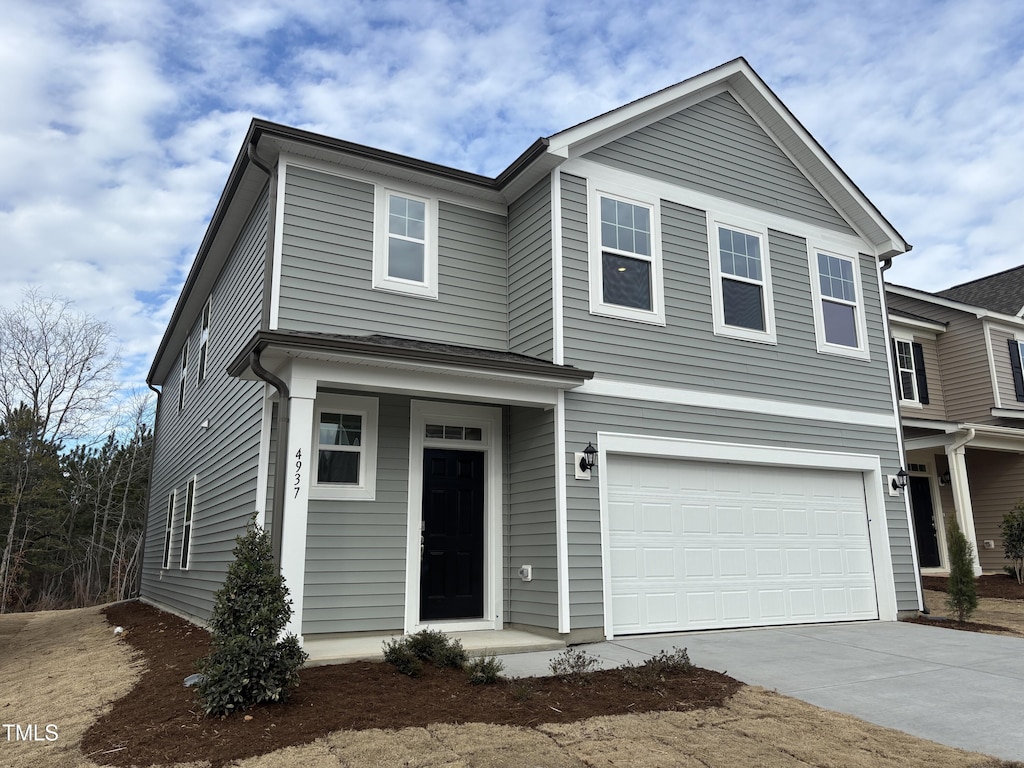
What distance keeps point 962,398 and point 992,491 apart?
228cm

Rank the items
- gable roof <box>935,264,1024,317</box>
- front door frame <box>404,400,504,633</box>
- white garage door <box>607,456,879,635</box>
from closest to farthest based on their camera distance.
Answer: front door frame <box>404,400,504,633</box>, white garage door <box>607,456,879,635</box>, gable roof <box>935,264,1024,317</box>

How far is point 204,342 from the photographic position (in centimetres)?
1283

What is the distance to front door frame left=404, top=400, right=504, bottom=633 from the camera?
8.28 meters

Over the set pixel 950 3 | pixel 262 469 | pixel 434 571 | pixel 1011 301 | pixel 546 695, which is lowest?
pixel 546 695

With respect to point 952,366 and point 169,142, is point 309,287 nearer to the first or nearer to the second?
point 169,142

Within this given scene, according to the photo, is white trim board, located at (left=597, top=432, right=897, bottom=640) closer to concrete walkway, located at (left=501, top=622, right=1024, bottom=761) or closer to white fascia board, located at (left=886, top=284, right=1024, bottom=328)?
concrete walkway, located at (left=501, top=622, right=1024, bottom=761)

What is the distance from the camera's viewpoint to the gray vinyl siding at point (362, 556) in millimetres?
7848

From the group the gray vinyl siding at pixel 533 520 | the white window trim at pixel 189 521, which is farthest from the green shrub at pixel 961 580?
the white window trim at pixel 189 521

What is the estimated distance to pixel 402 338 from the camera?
28.5ft

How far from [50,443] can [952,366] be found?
27040mm

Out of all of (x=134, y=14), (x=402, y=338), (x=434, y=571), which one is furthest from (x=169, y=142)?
(x=434, y=571)

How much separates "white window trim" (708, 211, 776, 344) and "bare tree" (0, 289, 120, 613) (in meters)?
22.3

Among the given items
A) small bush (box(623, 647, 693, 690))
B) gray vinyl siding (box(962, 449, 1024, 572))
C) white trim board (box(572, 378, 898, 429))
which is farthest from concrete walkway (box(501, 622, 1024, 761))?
gray vinyl siding (box(962, 449, 1024, 572))

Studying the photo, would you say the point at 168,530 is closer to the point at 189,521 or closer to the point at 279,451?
the point at 189,521
